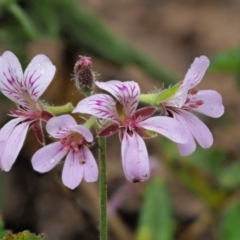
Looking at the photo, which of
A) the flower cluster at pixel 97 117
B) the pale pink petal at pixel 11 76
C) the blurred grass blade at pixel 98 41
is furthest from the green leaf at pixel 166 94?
the blurred grass blade at pixel 98 41

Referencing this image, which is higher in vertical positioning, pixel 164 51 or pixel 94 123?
pixel 164 51

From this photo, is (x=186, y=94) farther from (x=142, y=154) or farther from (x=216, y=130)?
(x=216, y=130)

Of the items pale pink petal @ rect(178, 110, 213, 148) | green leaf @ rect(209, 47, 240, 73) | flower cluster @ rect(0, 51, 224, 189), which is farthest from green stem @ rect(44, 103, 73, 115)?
green leaf @ rect(209, 47, 240, 73)

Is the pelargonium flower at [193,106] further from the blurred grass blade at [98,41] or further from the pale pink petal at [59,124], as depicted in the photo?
the blurred grass blade at [98,41]

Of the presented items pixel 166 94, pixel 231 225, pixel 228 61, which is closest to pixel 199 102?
pixel 166 94

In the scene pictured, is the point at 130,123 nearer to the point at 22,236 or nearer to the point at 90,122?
the point at 90,122

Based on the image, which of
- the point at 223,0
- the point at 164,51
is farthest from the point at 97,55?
the point at 223,0
